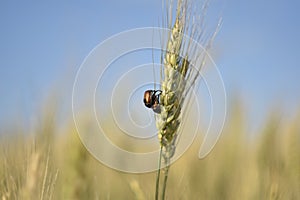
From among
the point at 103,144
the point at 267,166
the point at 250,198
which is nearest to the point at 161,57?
the point at 103,144

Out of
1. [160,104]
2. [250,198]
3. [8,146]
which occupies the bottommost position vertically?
[250,198]

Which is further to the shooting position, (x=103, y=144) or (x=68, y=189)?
(x=103, y=144)

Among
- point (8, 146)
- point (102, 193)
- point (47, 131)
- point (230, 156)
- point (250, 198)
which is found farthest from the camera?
point (230, 156)

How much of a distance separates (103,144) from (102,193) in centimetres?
21

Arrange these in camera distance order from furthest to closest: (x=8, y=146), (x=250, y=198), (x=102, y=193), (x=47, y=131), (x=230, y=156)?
(x=230, y=156) < (x=250, y=198) < (x=102, y=193) < (x=8, y=146) < (x=47, y=131)

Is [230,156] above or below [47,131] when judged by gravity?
below

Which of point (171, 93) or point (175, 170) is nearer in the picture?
point (171, 93)

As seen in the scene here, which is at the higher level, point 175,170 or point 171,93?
point 171,93

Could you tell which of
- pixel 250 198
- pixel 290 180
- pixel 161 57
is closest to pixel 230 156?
pixel 250 198

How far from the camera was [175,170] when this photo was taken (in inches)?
96.0

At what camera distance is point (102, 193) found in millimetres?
1905

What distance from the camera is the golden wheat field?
129 cm

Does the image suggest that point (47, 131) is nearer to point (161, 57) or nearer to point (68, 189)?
point (68, 189)

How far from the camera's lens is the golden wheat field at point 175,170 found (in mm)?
1287
